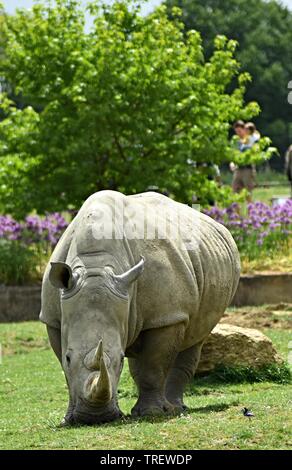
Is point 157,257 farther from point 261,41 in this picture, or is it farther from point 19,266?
point 261,41

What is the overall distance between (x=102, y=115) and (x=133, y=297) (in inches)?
369

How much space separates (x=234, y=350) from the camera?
487 inches

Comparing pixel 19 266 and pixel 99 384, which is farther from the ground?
pixel 19 266

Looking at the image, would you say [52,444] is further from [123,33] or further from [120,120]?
[123,33]

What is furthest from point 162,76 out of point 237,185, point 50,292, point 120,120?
point 50,292

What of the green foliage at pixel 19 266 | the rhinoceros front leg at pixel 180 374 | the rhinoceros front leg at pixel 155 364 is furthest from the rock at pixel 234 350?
the green foliage at pixel 19 266

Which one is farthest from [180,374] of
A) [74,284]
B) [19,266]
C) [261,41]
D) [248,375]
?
[261,41]

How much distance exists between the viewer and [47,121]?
19.0m

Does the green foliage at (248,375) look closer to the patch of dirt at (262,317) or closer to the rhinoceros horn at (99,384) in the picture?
the patch of dirt at (262,317)

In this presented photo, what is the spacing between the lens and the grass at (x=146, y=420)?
809 cm

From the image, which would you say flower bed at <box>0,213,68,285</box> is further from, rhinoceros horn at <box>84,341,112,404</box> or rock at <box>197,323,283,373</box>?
rhinoceros horn at <box>84,341,112,404</box>

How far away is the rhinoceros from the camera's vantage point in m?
8.94

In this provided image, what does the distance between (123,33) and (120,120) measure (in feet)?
5.42

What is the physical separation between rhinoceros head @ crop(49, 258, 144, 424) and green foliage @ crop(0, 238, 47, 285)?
926 cm
